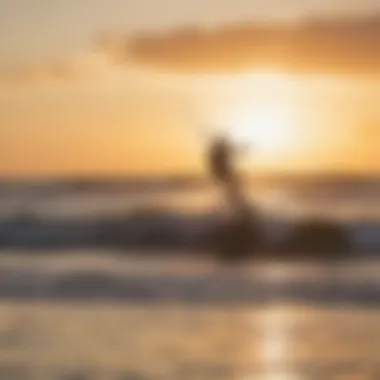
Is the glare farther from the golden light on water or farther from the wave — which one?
the golden light on water

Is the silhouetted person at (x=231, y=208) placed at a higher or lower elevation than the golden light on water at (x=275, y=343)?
higher

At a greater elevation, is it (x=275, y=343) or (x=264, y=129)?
(x=264, y=129)

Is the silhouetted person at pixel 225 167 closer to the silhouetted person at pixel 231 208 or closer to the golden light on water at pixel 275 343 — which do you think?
the silhouetted person at pixel 231 208

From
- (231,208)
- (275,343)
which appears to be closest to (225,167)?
(231,208)

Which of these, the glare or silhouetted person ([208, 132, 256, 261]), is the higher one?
the glare

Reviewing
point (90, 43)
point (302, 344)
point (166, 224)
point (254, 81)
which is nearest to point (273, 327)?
point (302, 344)

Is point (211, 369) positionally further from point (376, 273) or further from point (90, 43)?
point (90, 43)

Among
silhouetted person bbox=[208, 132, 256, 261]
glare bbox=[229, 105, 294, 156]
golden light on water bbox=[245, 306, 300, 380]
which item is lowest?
golden light on water bbox=[245, 306, 300, 380]

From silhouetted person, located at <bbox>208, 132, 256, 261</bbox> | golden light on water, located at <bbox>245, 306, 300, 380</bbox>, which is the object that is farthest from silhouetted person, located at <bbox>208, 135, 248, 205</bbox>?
golden light on water, located at <bbox>245, 306, 300, 380</bbox>

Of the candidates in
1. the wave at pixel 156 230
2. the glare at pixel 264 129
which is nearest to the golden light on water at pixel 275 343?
the wave at pixel 156 230

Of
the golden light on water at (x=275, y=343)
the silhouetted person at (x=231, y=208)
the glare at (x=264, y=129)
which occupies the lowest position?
the golden light on water at (x=275, y=343)

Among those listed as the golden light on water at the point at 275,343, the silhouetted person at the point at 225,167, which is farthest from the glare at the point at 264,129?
the golden light on water at the point at 275,343

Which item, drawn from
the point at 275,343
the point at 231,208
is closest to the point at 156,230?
the point at 231,208

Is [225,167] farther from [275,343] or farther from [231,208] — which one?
[275,343]
